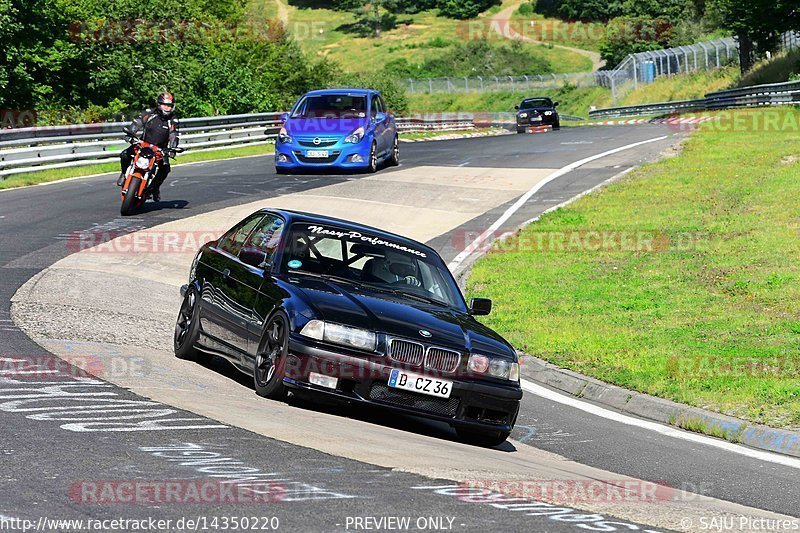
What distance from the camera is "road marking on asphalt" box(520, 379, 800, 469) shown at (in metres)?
8.93

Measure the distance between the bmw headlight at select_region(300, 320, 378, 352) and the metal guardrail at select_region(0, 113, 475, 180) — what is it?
775 inches

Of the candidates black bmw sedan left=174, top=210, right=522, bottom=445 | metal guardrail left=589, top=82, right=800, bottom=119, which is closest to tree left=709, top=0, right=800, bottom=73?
metal guardrail left=589, top=82, right=800, bottom=119

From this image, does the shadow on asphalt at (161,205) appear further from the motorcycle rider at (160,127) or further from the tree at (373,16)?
the tree at (373,16)

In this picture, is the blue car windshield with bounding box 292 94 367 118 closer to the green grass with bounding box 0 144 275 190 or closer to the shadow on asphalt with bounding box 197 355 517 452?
the green grass with bounding box 0 144 275 190

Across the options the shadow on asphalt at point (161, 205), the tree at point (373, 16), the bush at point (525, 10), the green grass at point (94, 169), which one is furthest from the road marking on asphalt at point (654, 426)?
the tree at point (373, 16)

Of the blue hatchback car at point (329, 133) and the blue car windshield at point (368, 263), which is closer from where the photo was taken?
the blue car windshield at point (368, 263)

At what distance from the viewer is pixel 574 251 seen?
18781 mm

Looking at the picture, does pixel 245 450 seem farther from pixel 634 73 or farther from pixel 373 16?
pixel 373 16

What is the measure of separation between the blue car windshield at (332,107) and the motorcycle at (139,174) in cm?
783

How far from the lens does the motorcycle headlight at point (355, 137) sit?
2742cm

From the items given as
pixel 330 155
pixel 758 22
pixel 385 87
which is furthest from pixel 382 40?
pixel 330 155

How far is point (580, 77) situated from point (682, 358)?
84.4 m

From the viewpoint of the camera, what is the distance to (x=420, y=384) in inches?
332

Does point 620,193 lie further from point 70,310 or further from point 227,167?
point 70,310
